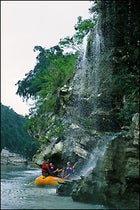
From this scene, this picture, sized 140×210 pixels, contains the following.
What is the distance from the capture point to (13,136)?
8000 centimetres

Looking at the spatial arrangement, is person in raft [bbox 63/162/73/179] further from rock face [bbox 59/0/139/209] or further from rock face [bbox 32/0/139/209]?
rock face [bbox 59/0/139/209]

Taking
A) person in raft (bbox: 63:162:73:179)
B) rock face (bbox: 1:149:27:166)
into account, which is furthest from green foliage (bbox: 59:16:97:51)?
rock face (bbox: 1:149:27:166)

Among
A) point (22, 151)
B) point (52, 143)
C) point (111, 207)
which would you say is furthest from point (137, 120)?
point (22, 151)

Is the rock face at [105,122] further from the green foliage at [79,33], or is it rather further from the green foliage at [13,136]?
the green foliage at [13,136]

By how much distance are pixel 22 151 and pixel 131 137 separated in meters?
67.9

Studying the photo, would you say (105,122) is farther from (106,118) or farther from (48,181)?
(48,181)

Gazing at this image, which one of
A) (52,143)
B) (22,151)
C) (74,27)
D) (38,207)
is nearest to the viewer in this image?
(38,207)

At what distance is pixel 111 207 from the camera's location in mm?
11211

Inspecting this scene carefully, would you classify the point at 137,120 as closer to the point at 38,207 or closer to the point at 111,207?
the point at 111,207

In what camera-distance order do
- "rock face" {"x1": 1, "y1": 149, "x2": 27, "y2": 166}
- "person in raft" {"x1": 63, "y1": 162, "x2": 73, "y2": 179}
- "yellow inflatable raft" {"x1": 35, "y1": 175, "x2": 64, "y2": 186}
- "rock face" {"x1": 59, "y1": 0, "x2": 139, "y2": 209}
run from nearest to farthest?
"rock face" {"x1": 59, "y1": 0, "x2": 139, "y2": 209}, "yellow inflatable raft" {"x1": 35, "y1": 175, "x2": 64, "y2": 186}, "person in raft" {"x1": 63, "y1": 162, "x2": 73, "y2": 179}, "rock face" {"x1": 1, "y1": 149, "x2": 27, "y2": 166}

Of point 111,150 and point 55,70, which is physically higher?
point 55,70

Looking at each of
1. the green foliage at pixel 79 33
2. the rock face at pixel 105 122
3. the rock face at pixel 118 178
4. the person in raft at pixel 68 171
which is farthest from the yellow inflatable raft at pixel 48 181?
the green foliage at pixel 79 33

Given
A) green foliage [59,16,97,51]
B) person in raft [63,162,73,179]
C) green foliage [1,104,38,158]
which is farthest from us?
green foliage [1,104,38,158]

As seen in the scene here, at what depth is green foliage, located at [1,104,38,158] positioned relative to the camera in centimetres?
7650
